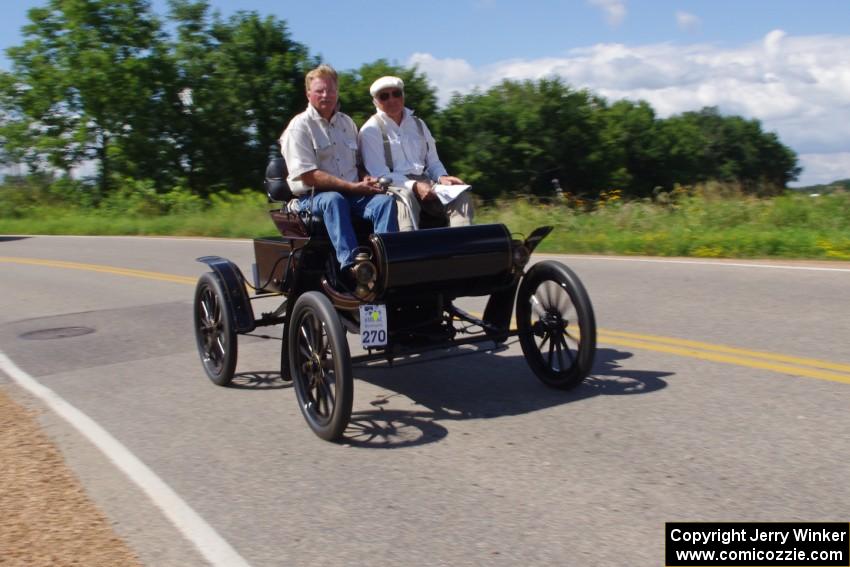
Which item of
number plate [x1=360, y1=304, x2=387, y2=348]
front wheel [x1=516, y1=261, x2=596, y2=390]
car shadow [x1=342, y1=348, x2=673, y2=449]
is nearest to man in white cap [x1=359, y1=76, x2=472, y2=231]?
front wheel [x1=516, y1=261, x2=596, y2=390]

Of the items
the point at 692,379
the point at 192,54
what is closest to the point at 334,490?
the point at 692,379

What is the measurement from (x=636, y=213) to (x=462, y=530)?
48.4 ft

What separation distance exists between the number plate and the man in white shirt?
44 cm

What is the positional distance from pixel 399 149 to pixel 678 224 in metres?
11.3

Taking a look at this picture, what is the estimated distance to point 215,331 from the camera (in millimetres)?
7180

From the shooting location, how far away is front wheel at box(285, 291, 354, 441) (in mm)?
5105

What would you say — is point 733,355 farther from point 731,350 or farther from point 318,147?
point 318,147

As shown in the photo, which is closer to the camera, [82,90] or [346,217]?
[346,217]

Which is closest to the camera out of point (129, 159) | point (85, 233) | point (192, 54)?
point (85, 233)

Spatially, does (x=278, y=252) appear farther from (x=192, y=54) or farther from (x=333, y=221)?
(x=192, y=54)


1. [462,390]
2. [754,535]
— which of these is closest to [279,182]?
[462,390]

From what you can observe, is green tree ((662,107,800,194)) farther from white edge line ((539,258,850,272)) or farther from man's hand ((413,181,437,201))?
man's hand ((413,181,437,201))

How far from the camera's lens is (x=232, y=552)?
3.84m

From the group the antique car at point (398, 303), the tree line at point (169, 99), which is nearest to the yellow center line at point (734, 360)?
the antique car at point (398, 303)
